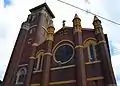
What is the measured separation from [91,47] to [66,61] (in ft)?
9.27

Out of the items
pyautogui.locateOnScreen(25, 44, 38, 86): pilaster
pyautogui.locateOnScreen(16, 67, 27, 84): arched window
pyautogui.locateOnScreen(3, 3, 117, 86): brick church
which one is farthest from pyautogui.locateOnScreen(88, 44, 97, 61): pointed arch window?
pyautogui.locateOnScreen(16, 67, 27, 84): arched window

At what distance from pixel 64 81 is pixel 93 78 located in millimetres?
2727

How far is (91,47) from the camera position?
661 inches

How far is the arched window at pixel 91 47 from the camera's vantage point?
52.8ft

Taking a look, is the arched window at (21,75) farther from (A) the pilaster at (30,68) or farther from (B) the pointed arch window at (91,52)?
(B) the pointed arch window at (91,52)

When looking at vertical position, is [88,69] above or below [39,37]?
below

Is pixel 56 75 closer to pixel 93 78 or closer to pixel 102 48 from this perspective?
pixel 93 78

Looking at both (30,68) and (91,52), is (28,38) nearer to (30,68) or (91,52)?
(30,68)

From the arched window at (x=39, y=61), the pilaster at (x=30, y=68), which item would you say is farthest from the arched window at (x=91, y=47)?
the pilaster at (x=30, y=68)

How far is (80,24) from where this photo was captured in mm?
18734

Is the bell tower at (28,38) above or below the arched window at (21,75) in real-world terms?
above

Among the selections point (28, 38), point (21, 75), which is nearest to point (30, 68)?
point (21, 75)

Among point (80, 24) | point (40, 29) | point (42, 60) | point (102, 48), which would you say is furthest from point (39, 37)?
point (102, 48)

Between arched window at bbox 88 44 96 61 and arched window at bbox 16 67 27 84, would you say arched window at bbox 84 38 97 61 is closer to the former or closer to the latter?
arched window at bbox 88 44 96 61
